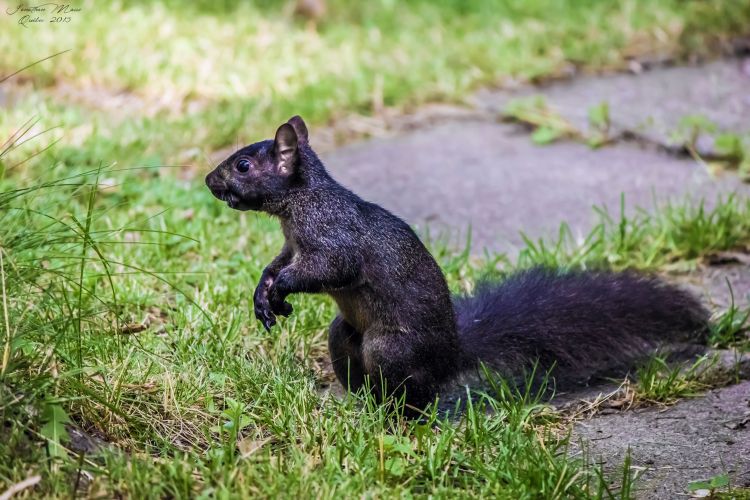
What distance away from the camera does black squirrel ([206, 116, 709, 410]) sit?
3.39 metres

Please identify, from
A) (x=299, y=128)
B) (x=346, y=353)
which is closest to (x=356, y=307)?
(x=346, y=353)

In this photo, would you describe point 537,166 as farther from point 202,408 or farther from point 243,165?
point 202,408

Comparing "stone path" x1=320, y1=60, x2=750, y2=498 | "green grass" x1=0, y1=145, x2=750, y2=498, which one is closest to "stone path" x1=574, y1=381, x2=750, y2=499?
"stone path" x1=320, y1=60, x2=750, y2=498

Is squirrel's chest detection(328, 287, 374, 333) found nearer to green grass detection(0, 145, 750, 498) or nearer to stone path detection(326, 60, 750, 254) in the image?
green grass detection(0, 145, 750, 498)

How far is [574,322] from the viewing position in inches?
144

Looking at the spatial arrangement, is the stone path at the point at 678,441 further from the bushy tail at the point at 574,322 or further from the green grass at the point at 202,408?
the bushy tail at the point at 574,322

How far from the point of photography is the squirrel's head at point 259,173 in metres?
3.53

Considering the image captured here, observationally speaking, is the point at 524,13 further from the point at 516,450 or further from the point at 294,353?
the point at 516,450

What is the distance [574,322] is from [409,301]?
26.3 inches

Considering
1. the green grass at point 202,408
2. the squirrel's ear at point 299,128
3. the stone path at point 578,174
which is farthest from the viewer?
the squirrel's ear at point 299,128

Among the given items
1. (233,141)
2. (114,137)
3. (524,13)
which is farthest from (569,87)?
(114,137)

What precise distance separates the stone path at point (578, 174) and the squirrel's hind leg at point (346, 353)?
0.78 metres

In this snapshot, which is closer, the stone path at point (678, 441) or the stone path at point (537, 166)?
the stone path at point (678, 441)

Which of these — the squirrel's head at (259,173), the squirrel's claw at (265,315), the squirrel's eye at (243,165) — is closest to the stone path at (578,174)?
the squirrel's claw at (265,315)
